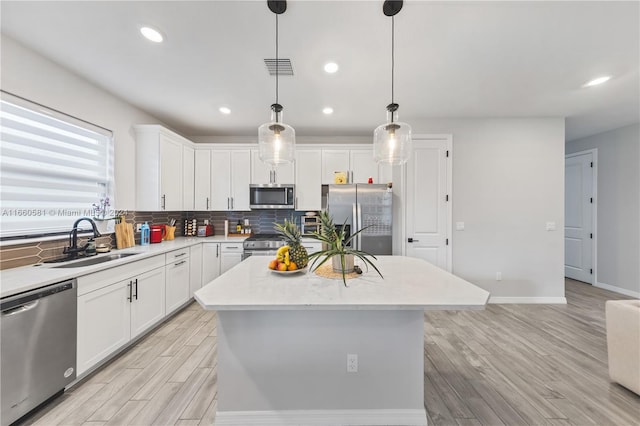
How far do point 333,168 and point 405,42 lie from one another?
2.30 metres

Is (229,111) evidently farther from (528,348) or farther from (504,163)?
(528,348)

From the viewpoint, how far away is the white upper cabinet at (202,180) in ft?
13.7

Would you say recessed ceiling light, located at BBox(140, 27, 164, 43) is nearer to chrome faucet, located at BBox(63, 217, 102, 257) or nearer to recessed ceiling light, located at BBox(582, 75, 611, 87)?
chrome faucet, located at BBox(63, 217, 102, 257)

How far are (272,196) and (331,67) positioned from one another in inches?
91.0

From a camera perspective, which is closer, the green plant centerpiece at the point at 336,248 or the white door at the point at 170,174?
the green plant centerpiece at the point at 336,248

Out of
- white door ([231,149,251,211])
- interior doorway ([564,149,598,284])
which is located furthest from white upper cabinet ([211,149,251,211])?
interior doorway ([564,149,598,284])

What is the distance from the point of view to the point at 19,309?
5.05 feet

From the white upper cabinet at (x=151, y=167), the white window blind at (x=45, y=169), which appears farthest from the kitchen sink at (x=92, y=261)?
the white upper cabinet at (x=151, y=167)

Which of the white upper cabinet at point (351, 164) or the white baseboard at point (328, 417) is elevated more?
the white upper cabinet at point (351, 164)

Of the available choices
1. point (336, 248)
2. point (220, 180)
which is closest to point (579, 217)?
point (336, 248)

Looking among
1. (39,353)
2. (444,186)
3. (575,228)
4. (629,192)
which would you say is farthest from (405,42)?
(575,228)

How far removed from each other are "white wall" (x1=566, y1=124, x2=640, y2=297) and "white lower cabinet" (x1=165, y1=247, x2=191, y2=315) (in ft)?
22.5

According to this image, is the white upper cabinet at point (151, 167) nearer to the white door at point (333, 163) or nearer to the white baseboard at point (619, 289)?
the white door at point (333, 163)

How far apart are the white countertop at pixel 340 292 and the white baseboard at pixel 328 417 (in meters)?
0.81
